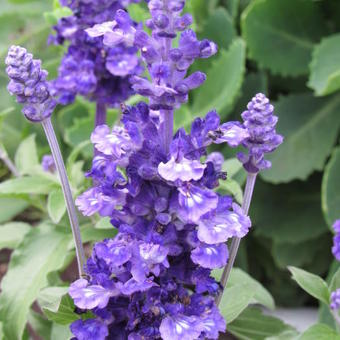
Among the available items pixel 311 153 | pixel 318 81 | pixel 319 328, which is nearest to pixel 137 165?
pixel 319 328

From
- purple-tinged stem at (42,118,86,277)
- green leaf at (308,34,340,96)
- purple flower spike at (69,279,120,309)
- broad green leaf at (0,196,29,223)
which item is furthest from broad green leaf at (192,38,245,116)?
purple flower spike at (69,279,120,309)

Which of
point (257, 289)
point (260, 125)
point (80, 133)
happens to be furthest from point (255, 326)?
point (80, 133)

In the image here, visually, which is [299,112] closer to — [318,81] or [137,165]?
[318,81]

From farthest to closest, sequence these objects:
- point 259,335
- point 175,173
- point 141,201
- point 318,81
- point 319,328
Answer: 1. point 318,81
2. point 259,335
3. point 319,328
4. point 141,201
5. point 175,173

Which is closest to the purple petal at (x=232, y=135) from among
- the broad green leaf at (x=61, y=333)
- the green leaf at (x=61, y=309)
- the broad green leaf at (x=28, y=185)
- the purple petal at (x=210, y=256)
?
the purple petal at (x=210, y=256)

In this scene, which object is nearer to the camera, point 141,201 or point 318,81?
point 141,201
